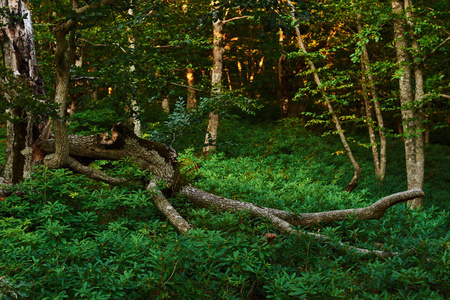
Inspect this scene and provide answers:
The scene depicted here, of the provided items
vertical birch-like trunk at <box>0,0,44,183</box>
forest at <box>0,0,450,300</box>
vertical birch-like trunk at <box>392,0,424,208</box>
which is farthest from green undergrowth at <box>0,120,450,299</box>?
vertical birch-like trunk at <box>392,0,424,208</box>

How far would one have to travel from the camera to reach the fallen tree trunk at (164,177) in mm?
5227

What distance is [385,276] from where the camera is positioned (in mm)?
3602

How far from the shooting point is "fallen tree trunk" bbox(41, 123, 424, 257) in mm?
5227

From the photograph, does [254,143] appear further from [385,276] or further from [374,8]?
[385,276]

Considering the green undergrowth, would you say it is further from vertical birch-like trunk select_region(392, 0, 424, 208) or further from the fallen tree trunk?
vertical birch-like trunk select_region(392, 0, 424, 208)

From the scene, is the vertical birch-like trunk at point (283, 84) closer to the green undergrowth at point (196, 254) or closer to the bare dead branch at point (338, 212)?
the green undergrowth at point (196, 254)

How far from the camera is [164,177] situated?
6.09m

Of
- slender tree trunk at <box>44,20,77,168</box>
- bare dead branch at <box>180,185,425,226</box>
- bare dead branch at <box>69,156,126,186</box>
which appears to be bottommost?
bare dead branch at <box>180,185,425,226</box>

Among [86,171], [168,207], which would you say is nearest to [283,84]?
[86,171]

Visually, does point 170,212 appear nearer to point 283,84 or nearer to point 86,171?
point 86,171

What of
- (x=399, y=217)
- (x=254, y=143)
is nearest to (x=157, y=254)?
(x=399, y=217)

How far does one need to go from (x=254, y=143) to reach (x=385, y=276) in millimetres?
12418

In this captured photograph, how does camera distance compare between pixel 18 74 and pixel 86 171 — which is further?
pixel 86 171

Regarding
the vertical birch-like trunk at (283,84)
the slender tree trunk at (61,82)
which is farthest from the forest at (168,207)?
the vertical birch-like trunk at (283,84)
